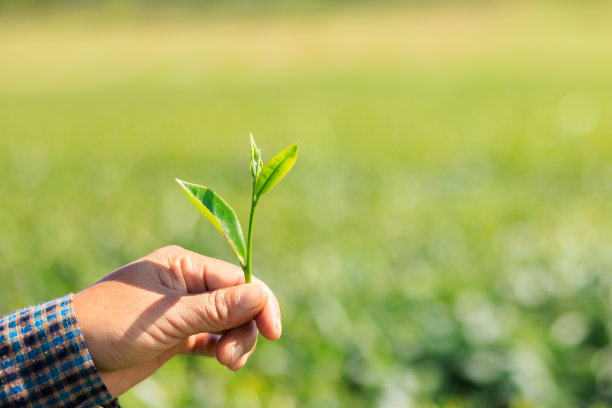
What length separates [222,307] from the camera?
40.2 inches

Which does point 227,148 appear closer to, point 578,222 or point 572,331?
point 578,222

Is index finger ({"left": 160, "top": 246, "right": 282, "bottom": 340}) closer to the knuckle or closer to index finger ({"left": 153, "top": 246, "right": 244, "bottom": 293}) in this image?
index finger ({"left": 153, "top": 246, "right": 244, "bottom": 293})

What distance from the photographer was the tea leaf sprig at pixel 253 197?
964 millimetres

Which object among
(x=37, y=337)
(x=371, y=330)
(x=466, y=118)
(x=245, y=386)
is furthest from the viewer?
(x=466, y=118)

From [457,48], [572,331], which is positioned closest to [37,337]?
[572,331]

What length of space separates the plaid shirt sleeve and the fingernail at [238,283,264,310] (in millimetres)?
274

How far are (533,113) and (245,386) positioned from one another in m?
8.64

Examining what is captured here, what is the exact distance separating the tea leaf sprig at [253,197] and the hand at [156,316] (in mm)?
56

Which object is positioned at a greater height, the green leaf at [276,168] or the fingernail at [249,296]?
the green leaf at [276,168]

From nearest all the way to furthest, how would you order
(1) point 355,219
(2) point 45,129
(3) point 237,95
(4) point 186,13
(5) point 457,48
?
(1) point 355,219 → (2) point 45,129 → (3) point 237,95 → (5) point 457,48 → (4) point 186,13

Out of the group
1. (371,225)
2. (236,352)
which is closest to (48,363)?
(236,352)

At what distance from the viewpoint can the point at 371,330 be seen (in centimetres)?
305

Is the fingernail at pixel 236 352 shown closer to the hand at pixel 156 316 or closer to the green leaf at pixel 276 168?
the hand at pixel 156 316

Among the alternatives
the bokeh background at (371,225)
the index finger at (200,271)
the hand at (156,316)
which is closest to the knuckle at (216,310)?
the hand at (156,316)
